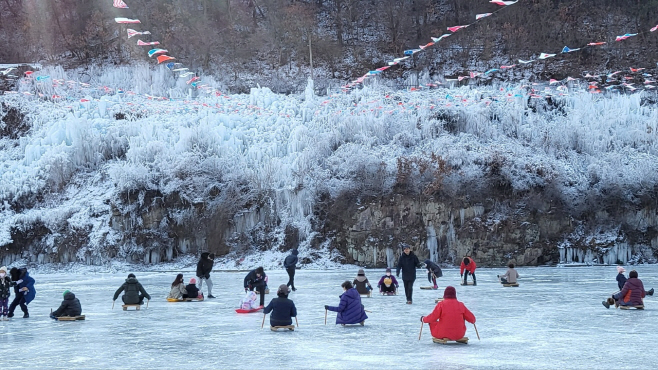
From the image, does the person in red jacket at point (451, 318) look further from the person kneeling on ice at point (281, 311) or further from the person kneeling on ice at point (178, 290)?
the person kneeling on ice at point (178, 290)

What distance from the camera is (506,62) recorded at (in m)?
61.0

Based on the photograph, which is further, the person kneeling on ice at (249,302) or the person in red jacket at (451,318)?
the person kneeling on ice at (249,302)

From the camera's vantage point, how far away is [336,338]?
13.0 meters

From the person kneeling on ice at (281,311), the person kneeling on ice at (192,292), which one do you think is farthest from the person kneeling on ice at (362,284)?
the person kneeling on ice at (281,311)

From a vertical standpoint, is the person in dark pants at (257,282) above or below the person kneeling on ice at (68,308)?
above

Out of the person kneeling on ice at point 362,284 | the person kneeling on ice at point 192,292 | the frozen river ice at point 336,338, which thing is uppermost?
the person kneeling on ice at point 362,284

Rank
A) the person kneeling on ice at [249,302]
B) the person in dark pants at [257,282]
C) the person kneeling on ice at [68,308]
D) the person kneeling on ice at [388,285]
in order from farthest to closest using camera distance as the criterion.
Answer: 1. the person kneeling on ice at [388,285]
2. the person in dark pants at [257,282]
3. the person kneeling on ice at [249,302]
4. the person kneeling on ice at [68,308]

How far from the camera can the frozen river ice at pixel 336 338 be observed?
10.6 meters

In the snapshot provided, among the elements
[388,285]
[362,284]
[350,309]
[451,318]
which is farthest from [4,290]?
[388,285]

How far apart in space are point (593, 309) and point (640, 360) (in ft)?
23.1

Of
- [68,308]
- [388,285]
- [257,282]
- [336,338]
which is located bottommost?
[336,338]

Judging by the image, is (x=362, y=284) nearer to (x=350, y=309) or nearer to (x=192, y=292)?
(x=192, y=292)

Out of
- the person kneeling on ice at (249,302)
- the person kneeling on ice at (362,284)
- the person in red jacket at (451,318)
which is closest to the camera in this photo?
the person in red jacket at (451,318)

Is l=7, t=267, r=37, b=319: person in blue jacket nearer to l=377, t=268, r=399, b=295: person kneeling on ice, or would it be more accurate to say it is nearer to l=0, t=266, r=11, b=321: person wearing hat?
l=0, t=266, r=11, b=321: person wearing hat
